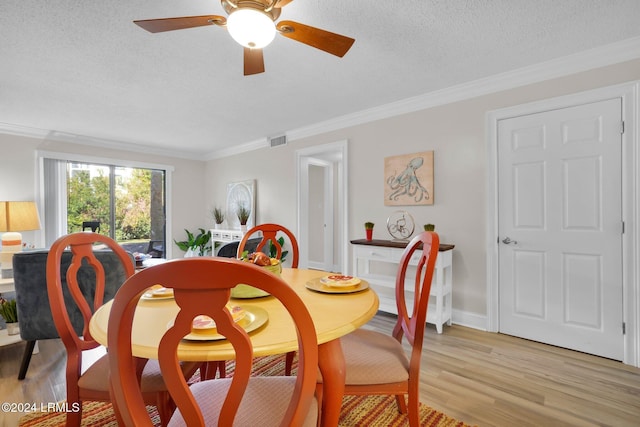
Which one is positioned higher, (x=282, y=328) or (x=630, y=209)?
(x=630, y=209)

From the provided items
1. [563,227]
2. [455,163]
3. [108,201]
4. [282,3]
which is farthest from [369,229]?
[108,201]

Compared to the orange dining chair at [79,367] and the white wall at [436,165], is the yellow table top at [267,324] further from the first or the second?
the white wall at [436,165]

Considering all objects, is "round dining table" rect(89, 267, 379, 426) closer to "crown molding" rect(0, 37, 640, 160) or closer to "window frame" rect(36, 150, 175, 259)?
"crown molding" rect(0, 37, 640, 160)

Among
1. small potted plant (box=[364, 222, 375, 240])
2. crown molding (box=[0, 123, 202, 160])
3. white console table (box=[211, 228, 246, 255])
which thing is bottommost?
white console table (box=[211, 228, 246, 255])

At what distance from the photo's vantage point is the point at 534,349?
2.45 m

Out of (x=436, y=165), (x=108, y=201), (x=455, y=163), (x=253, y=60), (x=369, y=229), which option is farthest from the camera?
(x=108, y=201)

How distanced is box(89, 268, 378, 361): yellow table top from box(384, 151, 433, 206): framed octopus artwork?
6.70 feet

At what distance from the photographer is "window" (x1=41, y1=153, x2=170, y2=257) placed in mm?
4418

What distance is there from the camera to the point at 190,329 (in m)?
0.64

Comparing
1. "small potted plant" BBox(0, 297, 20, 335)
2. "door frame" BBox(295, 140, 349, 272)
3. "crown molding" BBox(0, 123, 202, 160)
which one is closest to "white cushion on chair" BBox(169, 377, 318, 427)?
"small potted plant" BBox(0, 297, 20, 335)

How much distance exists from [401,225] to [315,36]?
7.51ft

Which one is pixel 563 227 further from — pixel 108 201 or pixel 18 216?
pixel 108 201

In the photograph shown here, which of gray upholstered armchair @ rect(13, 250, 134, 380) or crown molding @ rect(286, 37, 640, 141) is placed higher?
crown molding @ rect(286, 37, 640, 141)

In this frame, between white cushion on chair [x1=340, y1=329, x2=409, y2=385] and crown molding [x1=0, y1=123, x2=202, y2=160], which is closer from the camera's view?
white cushion on chair [x1=340, y1=329, x2=409, y2=385]
